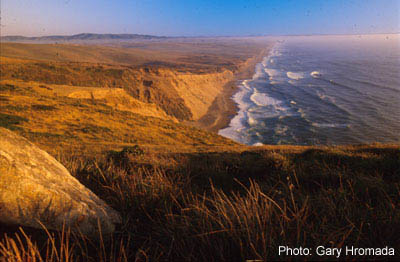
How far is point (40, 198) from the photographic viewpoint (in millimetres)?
2131

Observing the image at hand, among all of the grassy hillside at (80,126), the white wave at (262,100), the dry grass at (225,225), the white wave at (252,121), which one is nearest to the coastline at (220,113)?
the white wave at (252,121)

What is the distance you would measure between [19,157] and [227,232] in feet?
7.38

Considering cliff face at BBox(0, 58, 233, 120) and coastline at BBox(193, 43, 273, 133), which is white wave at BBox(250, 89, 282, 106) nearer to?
coastline at BBox(193, 43, 273, 133)

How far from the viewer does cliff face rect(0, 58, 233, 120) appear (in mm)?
41088

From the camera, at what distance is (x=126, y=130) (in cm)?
1938

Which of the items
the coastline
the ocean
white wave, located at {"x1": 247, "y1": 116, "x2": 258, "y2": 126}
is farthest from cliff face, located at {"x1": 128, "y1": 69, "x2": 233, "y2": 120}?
white wave, located at {"x1": 247, "y1": 116, "x2": 258, "y2": 126}

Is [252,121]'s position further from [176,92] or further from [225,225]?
[225,225]

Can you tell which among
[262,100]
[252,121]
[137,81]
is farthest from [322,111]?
[137,81]

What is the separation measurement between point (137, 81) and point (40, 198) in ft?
157

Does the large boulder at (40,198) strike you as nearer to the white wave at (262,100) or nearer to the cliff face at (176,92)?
the cliff face at (176,92)

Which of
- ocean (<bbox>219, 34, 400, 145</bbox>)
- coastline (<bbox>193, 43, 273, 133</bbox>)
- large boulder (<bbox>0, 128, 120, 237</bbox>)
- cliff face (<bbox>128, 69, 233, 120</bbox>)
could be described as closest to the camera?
large boulder (<bbox>0, 128, 120, 237</bbox>)

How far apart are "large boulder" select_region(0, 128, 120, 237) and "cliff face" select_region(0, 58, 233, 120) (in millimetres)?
38648

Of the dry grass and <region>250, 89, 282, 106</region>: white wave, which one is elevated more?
the dry grass

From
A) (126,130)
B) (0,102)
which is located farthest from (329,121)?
(0,102)
